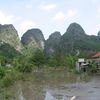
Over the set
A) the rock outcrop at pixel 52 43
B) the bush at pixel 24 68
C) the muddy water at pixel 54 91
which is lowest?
the muddy water at pixel 54 91

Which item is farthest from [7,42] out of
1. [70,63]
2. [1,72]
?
[1,72]

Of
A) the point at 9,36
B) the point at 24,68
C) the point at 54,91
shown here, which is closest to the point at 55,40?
the point at 9,36

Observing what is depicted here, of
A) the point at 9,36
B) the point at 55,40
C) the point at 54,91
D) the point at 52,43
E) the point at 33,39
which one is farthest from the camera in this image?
the point at 33,39

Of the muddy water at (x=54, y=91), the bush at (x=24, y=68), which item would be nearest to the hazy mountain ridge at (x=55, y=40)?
the bush at (x=24, y=68)

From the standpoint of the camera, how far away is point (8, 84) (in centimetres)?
2573

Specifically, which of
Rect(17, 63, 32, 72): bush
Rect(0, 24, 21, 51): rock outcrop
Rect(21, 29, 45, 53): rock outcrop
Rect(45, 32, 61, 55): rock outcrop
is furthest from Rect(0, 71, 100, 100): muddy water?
Rect(21, 29, 45, 53): rock outcrop

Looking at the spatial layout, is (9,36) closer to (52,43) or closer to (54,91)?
(52,43)

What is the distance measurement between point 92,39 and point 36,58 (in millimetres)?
29402

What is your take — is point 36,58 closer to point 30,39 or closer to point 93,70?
point 93,70

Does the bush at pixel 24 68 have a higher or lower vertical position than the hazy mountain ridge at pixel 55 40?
lower

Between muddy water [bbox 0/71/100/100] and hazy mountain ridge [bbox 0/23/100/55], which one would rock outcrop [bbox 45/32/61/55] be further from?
muddy water [bbox 0/71/100/100]

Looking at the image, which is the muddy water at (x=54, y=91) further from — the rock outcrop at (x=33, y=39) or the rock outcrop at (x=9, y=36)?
the rock outcrop at (x=33, y=39)

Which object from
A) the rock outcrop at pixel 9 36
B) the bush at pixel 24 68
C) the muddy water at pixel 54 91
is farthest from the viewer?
the rock outcrop at pixel 9 36

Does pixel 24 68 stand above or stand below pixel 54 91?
above
